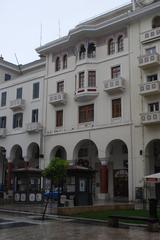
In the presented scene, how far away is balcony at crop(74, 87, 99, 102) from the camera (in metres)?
34.9

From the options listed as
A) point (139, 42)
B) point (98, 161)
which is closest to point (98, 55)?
point (139, 42)

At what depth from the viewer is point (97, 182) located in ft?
120

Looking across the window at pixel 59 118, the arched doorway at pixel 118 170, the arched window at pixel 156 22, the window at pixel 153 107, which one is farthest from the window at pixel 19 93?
the arched window at pixel 156 22

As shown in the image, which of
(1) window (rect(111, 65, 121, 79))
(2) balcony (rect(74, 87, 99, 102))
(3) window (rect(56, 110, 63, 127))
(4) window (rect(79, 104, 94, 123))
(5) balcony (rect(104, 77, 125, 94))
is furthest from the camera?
(3) window (rect(56, 110, 63, 127))

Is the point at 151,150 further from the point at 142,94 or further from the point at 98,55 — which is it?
the point at 98,55

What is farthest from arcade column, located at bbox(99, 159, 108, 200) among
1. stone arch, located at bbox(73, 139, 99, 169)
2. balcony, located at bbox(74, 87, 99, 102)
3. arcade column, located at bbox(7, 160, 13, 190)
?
arcade column, located at bbox(7, 160, 13, 190)

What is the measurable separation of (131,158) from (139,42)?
11.2 metres

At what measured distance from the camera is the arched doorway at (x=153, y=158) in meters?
31.0

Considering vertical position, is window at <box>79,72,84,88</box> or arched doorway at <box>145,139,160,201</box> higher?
window at <box>79,72,84,88</box>

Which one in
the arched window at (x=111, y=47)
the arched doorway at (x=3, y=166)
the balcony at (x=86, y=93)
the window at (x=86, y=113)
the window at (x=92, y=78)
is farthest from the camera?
the arched doorway at (x=3, y=166)

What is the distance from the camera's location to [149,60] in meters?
30.9

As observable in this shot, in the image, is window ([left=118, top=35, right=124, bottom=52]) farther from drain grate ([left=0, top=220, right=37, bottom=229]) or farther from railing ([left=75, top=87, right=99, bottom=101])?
drain grate ([left=0, top=220, right=37, bottom=229])

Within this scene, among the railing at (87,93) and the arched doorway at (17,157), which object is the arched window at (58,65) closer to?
the railing at (87,93)

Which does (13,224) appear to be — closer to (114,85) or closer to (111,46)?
(114,85)
